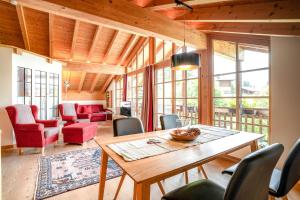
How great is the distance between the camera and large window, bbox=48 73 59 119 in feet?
16.9

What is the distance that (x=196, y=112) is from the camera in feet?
12.2

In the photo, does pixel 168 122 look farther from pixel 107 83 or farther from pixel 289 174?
pixel 107 83

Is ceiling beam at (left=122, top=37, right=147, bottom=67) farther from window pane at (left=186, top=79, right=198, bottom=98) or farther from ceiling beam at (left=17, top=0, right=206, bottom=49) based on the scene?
ceiling beam at (left=17, top=0, right=206, bottom=49)

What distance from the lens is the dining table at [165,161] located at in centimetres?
93

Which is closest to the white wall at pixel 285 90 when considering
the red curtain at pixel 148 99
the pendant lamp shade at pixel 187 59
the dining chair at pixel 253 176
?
the pendant lamp shade at pixel 187 59

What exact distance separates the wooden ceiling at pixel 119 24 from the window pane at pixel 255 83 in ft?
2.24

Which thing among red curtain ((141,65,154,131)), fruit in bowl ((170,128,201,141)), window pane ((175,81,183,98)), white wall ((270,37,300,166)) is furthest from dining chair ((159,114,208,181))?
red curtain ((141,65,154,131))

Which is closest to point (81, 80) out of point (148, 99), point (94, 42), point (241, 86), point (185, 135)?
point (94, 42)

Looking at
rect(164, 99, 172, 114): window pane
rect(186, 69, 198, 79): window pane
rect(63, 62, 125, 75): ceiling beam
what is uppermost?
rect(63, 62, 125, 75): ceiling beam

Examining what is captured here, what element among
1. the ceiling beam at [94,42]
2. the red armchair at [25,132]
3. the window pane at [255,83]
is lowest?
the red armchair at [25,132]

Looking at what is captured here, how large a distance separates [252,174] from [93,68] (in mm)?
6389

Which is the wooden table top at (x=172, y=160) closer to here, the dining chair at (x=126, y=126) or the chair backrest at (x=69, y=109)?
the dining chair at (x=126, y=126)

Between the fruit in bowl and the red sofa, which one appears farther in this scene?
the red sofa

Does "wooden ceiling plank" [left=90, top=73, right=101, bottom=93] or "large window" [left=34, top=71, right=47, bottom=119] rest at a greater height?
"wooden ceiling plank" [left=90, top=73, right=101, bottom=93]
